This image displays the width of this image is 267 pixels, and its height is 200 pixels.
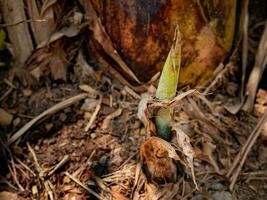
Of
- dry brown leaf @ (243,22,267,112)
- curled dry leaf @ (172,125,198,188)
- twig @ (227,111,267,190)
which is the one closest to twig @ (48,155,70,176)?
curled dry leaf @ (172,125,198,188)

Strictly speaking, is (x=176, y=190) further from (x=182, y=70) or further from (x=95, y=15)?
(x=95, y=15)

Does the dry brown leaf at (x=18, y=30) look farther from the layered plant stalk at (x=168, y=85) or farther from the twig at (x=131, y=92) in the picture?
the layered plant stalk at (x=168, y=85)

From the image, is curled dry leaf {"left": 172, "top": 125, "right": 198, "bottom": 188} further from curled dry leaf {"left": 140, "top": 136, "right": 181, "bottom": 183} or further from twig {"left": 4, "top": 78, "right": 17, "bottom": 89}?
twig {"left": 4, "top": 78, "right": 17, "bottom": 89}

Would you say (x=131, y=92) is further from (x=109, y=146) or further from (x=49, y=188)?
(x=49, y=188)

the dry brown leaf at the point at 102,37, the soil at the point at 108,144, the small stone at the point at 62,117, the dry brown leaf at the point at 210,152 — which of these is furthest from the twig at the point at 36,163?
the dry brown leaf at the point at 210,152

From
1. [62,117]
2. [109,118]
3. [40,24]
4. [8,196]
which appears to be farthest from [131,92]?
[8,196]
